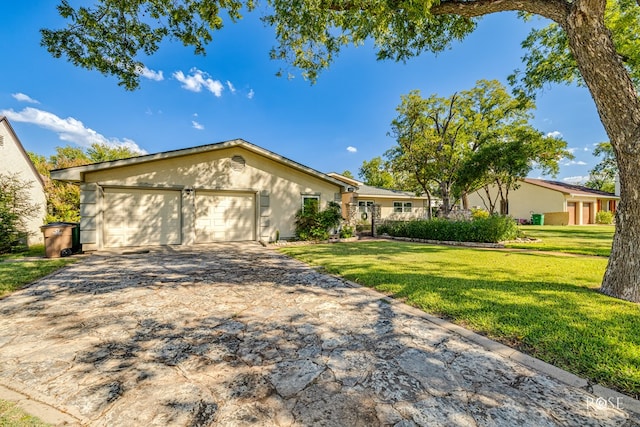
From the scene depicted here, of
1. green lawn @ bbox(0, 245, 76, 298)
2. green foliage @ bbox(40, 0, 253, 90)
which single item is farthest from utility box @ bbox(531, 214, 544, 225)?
green lawn @ bbox(0, 245, 76, 298)

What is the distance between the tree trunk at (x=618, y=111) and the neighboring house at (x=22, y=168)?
16.7 metres

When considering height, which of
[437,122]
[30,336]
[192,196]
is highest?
[437,122]

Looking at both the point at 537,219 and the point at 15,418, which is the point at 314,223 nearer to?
the point at 15,418

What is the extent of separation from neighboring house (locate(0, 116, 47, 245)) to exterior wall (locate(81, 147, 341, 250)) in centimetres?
391

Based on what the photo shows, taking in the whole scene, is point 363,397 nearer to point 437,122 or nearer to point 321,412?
point 321,412

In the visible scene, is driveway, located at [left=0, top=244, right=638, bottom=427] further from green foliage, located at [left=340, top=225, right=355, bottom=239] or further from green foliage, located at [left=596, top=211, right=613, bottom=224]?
green foliage, located at [left=596, top=211, right=613, bottom=224]

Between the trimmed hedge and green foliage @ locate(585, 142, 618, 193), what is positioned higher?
green foliage @ locate(585, 142, 618, 193)

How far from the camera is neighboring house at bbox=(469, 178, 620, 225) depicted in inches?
906

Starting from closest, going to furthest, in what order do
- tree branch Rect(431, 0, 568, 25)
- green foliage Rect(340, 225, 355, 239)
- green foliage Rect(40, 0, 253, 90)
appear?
tree branch Rect(431, 0, 568, 25) → green foliage Rect(40, 0, 253, 90) → green foliage Rect(340, 225, 355, 239)

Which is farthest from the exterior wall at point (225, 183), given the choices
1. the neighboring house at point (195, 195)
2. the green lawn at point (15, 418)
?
the green lawn at point (15, 418)

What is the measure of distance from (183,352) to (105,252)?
8.13 meters

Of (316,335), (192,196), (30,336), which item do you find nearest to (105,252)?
(192,196)

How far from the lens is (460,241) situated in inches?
430

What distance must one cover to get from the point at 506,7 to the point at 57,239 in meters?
12.6
